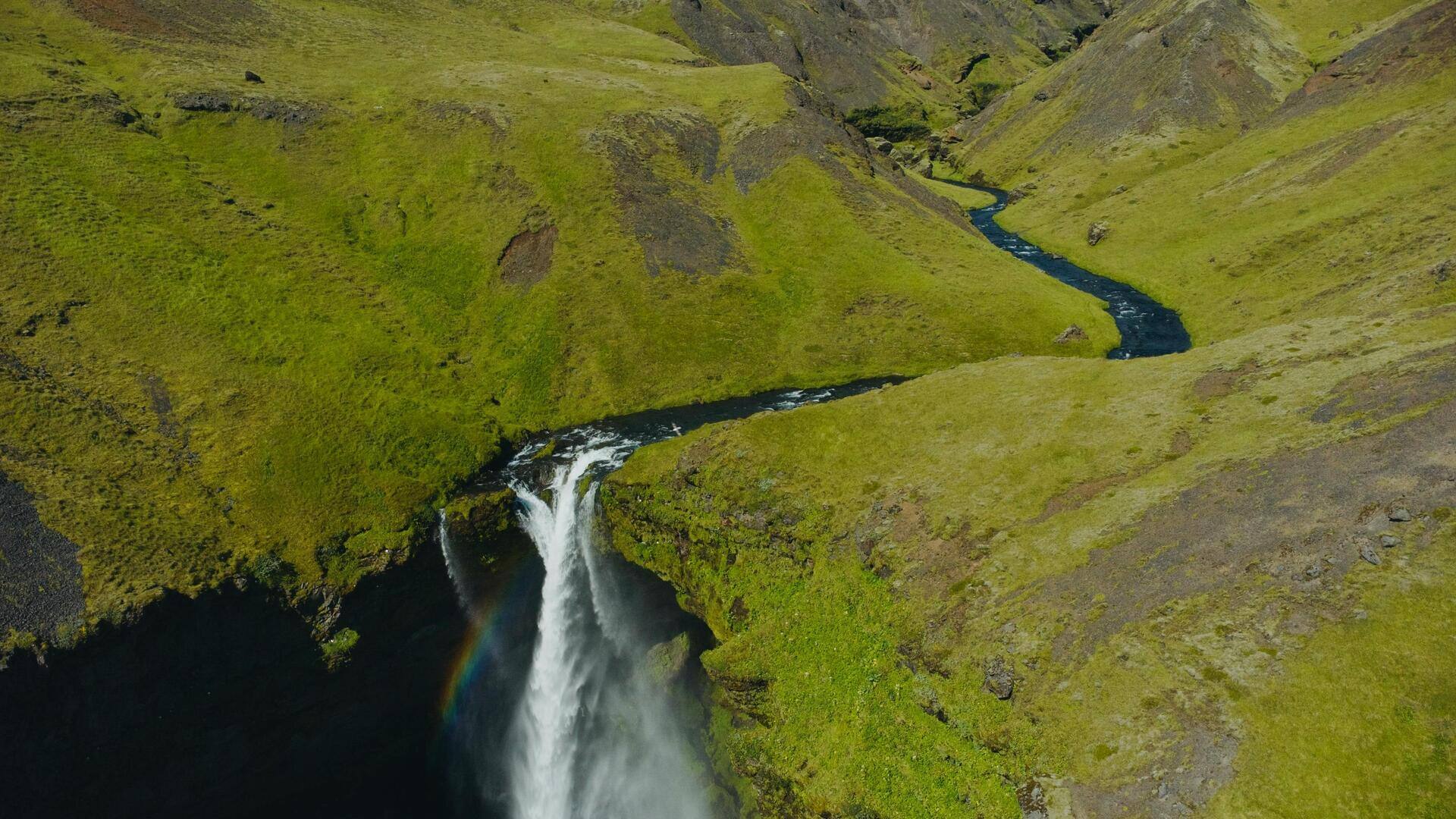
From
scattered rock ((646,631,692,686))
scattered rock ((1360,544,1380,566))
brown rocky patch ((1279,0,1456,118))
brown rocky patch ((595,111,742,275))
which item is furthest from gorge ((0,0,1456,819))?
brown rocky patch ((1279,0,1456,118))

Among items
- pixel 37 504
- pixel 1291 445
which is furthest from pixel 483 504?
pixel 1291 445

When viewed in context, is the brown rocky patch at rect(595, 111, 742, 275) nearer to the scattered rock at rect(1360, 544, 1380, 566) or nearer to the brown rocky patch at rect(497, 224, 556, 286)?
the brown rocky patch at rect(497, 224, 556, 286)

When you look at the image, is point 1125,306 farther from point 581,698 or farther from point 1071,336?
point 581,698

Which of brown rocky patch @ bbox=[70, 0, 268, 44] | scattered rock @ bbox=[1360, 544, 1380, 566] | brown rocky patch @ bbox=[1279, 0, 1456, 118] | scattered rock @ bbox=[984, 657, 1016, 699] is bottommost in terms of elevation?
scattered rock @ bbox=[984, 657, 1016, 699]

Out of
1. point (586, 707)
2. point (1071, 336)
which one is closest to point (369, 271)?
point (586, 707)

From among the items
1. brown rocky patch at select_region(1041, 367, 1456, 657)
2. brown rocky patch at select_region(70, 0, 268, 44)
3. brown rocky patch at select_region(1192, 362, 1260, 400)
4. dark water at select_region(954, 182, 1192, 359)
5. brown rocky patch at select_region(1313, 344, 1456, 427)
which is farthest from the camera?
brown rocky patch at select_region(70, 0, 268, 44)

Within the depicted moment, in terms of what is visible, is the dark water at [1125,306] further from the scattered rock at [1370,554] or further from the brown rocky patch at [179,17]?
the brown rocky patch at [179,17]

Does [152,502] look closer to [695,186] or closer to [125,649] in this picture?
[125,649]
